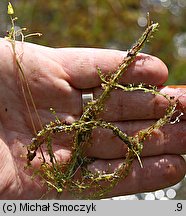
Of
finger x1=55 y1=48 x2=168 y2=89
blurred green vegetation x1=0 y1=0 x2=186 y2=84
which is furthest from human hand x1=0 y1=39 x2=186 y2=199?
blurred green vegetation x1=0 y1=0 x2=186 y2=84

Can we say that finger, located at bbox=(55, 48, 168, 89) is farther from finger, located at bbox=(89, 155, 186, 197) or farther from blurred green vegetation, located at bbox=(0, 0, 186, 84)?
blurred green vegetation, located at bbox=(0, 0, 186, 84)

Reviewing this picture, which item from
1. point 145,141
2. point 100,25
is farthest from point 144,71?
point 100,25

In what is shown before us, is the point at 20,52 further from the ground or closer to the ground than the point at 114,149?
further from the ground

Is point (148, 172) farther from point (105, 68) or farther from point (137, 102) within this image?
point (105, 68)

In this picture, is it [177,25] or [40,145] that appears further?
[177,25]

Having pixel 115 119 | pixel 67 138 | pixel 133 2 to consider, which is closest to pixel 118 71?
pixel 115 119

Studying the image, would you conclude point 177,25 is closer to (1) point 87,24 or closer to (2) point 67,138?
(1) point 87,24
